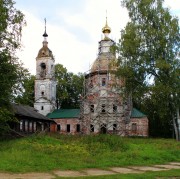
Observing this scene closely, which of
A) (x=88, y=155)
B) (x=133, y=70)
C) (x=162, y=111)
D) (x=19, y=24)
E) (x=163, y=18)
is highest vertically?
(x=163, y=18)

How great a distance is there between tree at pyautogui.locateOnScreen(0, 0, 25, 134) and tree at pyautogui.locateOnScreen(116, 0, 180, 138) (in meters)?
10.2

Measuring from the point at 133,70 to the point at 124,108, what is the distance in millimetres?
13977

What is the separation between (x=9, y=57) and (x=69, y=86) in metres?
42.6

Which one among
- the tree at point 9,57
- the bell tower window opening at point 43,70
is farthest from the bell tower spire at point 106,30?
the tree at point 9,57

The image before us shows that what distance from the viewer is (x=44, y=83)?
53.6 m

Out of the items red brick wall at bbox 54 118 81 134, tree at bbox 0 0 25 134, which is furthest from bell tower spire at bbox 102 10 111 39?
tree at bbox 0 0 25 134

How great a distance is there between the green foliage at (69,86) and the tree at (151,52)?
110 feet

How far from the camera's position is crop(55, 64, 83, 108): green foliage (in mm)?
62844

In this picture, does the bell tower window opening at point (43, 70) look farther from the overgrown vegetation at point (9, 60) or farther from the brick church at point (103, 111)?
the overgrown vegetation at point (9, 60)

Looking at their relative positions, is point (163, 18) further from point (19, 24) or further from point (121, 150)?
point (121, 150)

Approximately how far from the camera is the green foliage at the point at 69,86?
62.8m

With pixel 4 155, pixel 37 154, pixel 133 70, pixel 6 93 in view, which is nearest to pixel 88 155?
pixel 37 154

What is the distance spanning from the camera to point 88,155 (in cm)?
1518

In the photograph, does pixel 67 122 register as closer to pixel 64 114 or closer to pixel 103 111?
pixel 64 114
